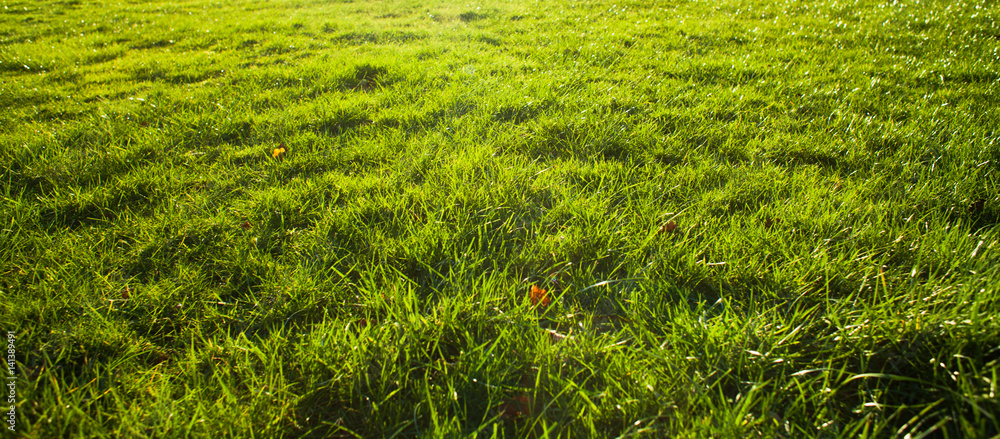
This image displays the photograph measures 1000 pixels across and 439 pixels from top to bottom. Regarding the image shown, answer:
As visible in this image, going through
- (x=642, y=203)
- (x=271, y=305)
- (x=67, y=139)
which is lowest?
(x=271, y=305)

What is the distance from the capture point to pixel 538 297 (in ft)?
5.39

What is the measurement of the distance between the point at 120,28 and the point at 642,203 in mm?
9679

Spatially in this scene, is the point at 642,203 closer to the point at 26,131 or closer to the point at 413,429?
the point at 413,429

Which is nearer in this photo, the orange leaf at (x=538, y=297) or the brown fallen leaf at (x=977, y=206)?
the orange leaf at (x=538, y=297)

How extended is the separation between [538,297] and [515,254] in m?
0.27

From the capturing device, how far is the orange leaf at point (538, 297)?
1.63 m

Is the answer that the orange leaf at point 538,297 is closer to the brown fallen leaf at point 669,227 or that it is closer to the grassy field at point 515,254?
the grassy field at point 515,254

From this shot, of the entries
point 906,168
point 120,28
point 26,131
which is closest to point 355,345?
point 906,168

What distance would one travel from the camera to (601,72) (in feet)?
13.6

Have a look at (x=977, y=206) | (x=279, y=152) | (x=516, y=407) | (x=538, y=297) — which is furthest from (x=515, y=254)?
(x=977, y=206)

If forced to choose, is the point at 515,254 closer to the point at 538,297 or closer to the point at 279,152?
the point at 538,297

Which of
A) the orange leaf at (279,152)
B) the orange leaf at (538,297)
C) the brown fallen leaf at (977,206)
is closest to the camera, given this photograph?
the orange leaf at (538,297)

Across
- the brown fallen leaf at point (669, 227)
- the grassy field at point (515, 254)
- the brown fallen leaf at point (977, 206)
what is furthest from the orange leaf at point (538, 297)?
the brown fallen leaf at point (977, 206)

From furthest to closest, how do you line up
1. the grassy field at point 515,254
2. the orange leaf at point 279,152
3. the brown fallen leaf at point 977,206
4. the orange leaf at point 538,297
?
the orange leaf at point 279,152, the brown fallen leaf at point 977,206, the orange leaf at point 538,297, the grassy field at point 515,254
